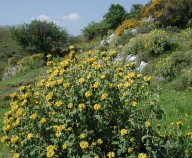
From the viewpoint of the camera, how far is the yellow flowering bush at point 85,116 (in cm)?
457

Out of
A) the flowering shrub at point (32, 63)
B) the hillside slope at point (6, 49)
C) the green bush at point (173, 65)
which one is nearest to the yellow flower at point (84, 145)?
the green bush at point (173, 65)

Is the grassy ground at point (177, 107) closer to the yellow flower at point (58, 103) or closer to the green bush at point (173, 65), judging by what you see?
the green bush at point (173, 65)

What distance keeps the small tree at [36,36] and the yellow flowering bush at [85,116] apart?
101 feet

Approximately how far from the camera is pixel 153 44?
14859mm

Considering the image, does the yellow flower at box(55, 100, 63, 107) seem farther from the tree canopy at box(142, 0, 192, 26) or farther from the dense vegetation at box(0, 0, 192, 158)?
the tree canopy at box(142, 0, 192, 26)

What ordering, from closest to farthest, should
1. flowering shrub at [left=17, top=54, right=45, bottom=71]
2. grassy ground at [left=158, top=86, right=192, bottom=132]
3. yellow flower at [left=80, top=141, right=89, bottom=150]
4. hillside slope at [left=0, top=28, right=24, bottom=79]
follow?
yellow flower at [left=80, top=141, right=89, bottom=150]
grassy ground at [left=158, top=86, right=192, bottom=132]
flowering shrub at [left=17, top=54, right=45, bottom=71]
hillside slope at [left=0, top=28, right=24, bottom=79]

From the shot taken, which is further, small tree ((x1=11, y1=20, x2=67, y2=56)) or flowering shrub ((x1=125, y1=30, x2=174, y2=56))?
small tree ((x1=11, y1=20, x2=67, y2=56))

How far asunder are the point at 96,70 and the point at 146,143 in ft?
3.92

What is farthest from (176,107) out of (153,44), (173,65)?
(153,44)

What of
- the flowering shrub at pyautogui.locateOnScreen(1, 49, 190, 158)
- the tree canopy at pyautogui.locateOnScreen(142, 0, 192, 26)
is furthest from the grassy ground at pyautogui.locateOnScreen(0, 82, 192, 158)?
the tree canopy at pyautogui.locateOnScreen(142, 0, 192, 26)

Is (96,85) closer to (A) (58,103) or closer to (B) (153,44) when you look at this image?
(A) (58,103)

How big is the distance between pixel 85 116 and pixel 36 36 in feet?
107

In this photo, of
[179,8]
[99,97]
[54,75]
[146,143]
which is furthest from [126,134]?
[179,8]

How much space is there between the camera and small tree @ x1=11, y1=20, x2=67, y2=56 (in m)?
36.2
